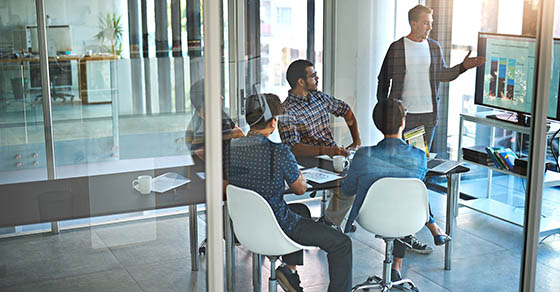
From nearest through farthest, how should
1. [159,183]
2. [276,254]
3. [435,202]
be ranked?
[159,183] < [276,254] < [435,202]

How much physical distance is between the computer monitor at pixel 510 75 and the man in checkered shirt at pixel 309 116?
2.83 ft

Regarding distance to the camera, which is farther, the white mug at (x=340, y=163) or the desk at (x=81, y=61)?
the white mug at (x=340, y=163)

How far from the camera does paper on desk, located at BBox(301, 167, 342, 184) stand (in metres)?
2.86

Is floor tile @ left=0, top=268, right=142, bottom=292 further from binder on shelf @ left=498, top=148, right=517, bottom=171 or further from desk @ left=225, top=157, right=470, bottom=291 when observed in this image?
binder on shelf @ left=498, top=148, right=517, bottom=171

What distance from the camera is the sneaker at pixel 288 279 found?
2.91m

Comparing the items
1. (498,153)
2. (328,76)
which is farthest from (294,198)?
(498,153)

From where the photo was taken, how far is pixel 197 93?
2621 millimetres

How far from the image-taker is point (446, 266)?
332 centimetres

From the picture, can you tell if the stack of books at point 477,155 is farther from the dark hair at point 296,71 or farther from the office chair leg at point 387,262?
the dark hair at point 296,71

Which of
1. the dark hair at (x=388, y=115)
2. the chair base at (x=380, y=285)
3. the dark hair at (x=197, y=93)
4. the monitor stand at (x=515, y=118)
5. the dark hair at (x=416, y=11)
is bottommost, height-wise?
the chair base at (x=380, y=285)

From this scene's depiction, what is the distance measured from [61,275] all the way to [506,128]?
7.73ft

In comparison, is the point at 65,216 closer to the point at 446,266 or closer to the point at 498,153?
the point at 446,266

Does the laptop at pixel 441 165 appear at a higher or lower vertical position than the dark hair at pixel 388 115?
lower

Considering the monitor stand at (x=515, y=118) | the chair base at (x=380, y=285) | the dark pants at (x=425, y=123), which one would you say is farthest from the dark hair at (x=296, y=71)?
the monitor stand at (x=515, y=118)
